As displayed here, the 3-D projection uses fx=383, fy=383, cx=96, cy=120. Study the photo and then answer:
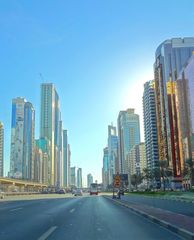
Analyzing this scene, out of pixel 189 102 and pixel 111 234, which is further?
pixel 189 102

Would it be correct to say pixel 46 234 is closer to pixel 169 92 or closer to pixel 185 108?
pixel 185 108

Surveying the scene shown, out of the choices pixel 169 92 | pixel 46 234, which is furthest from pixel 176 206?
pixel 169 92

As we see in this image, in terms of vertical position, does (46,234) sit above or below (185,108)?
below

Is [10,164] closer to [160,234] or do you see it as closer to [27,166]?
[27,166]

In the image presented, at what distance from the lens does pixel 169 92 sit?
170875 mm

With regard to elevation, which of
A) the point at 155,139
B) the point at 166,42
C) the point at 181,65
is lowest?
the point at 155,139

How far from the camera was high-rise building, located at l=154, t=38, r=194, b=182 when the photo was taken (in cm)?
16770

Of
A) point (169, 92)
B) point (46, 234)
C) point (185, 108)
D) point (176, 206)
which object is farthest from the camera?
point (169, 92)

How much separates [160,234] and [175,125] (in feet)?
515

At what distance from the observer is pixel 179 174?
160 meters

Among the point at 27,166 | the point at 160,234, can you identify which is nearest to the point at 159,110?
the point at 27,166

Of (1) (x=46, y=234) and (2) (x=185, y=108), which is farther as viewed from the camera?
(2) (x=185, y=108)

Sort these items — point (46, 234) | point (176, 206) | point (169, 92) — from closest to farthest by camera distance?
point (46, 234), point (176, 206), point (169, 92)

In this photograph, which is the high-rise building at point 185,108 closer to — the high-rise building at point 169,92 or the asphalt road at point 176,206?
the high-rise building at point 169,92
